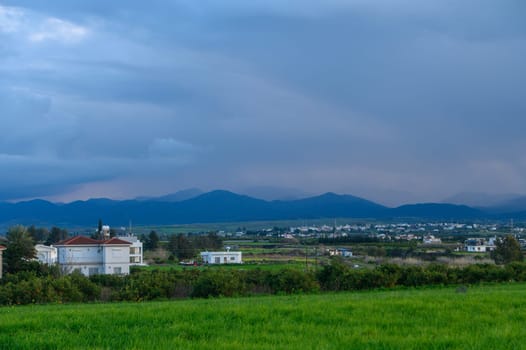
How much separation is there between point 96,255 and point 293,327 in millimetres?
64116

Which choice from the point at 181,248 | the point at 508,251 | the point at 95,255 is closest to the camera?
the point at 508,251

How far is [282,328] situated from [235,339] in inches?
38.6

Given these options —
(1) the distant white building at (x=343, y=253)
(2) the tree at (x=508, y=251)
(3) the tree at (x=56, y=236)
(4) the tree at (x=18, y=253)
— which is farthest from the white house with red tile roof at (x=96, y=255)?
(3) the tree at (x=56, y=236)

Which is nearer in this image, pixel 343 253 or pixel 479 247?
pixel 343 253

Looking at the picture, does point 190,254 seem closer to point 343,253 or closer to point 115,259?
point 343,253

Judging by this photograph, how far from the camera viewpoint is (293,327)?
10.0 metres

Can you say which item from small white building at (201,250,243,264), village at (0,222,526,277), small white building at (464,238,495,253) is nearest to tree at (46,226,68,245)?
village at (0,222,526,277)

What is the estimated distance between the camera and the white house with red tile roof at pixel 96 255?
69.9 metres

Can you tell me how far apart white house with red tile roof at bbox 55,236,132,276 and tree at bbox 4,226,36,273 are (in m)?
9.99

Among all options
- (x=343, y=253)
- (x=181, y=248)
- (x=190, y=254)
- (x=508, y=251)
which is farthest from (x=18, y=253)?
(x=181, y=248)

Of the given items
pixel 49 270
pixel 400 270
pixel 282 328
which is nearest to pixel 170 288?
pixel 400 270

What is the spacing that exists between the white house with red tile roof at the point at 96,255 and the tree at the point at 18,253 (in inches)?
393

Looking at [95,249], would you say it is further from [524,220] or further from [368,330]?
[524,220]

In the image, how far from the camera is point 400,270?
29547 millimetres
